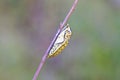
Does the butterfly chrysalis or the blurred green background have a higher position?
the blurred green background

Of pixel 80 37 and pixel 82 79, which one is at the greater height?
pixel 80 37

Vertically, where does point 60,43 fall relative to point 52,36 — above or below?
below

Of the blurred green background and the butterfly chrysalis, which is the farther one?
the blurred green background

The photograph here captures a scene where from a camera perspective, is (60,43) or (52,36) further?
(52,36)

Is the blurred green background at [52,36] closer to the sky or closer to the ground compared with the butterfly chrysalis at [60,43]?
closer to the sky

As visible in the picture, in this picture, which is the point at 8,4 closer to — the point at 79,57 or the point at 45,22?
the point at 45,22

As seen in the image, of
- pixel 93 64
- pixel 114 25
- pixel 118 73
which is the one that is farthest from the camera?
pixel 114 25

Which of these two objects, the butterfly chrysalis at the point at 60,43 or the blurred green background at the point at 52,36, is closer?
the butterfly chrysalis at the point at 60,43

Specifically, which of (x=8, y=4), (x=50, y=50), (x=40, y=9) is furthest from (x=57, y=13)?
(x=50, y=50)
